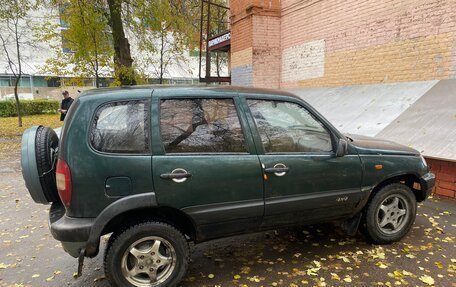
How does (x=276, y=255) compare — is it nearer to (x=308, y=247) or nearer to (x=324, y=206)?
(x=308, y=247)

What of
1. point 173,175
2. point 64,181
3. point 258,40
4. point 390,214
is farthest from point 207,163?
point 258,40

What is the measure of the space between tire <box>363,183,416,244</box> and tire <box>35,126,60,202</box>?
3.17 meters

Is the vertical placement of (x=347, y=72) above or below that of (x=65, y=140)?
above

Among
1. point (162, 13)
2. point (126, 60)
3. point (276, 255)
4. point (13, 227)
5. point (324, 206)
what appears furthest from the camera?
point (162, 13)

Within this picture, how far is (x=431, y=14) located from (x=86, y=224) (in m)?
6.82

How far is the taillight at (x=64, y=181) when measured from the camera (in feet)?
8.30

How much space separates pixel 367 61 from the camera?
7.56 metres

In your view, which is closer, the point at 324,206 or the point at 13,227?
the point at 324,206

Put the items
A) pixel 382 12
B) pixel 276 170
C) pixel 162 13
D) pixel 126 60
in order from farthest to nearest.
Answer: pixel 162 13 → pixel 126 60 → pixel 382 12 → pixel 276 170

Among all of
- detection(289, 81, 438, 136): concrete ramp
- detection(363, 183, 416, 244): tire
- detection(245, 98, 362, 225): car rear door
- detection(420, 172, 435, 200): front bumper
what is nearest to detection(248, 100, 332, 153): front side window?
detection(245, 98, 362, 225): car rear door

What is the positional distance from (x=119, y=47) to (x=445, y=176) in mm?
10672

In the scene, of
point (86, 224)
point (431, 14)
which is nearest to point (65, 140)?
point (86, 224)

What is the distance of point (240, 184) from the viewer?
2922mm

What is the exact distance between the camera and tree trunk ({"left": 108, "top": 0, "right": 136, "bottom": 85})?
1145cm
